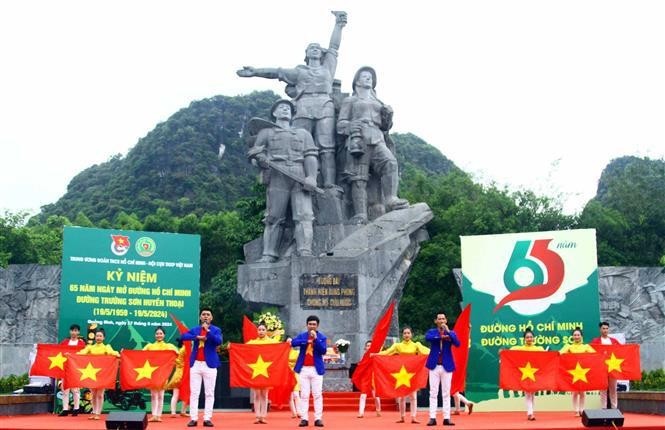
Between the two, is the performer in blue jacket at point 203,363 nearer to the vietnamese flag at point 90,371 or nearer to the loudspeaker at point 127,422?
the loudspeaker at point 127,422

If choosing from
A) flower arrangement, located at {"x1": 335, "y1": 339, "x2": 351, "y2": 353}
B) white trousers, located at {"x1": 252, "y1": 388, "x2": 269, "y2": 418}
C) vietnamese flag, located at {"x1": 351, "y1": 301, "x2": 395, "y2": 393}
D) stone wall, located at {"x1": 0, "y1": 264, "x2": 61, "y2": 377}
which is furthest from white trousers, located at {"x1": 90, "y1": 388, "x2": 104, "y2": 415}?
stone wall, located at {"x1": 0, "y1": 264, "x2": 61, "y2": 377}

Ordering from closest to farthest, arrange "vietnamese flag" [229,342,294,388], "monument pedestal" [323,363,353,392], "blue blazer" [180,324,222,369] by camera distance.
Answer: "blue blazer" [180,324,222,369], "vietnamese flag" [229,342,294,388], "monument pedestal" [323,363,353,392]

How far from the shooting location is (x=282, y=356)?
12.5 metres

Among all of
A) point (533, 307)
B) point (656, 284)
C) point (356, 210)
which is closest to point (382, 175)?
point (356, 210)

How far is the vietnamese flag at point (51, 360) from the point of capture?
14.3 m

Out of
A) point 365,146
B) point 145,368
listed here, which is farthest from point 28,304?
point 145,368

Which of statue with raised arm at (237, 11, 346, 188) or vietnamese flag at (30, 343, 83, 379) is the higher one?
statue with raised arm at (237, 11, 346, 188)

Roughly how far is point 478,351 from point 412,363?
121 inches

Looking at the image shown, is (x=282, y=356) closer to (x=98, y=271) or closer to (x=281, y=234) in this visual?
(x=98, y=271)

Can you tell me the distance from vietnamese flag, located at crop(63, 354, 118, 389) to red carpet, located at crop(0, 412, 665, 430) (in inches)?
22.8

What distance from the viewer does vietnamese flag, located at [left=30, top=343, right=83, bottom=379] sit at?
14.3m

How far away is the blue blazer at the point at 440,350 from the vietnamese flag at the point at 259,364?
2118 millimetres

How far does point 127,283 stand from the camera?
15438 mm

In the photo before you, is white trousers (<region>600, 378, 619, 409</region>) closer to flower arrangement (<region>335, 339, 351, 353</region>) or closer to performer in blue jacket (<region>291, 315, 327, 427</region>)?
performer in blue jacket (<region>291, 315, 327, 427</region>)
